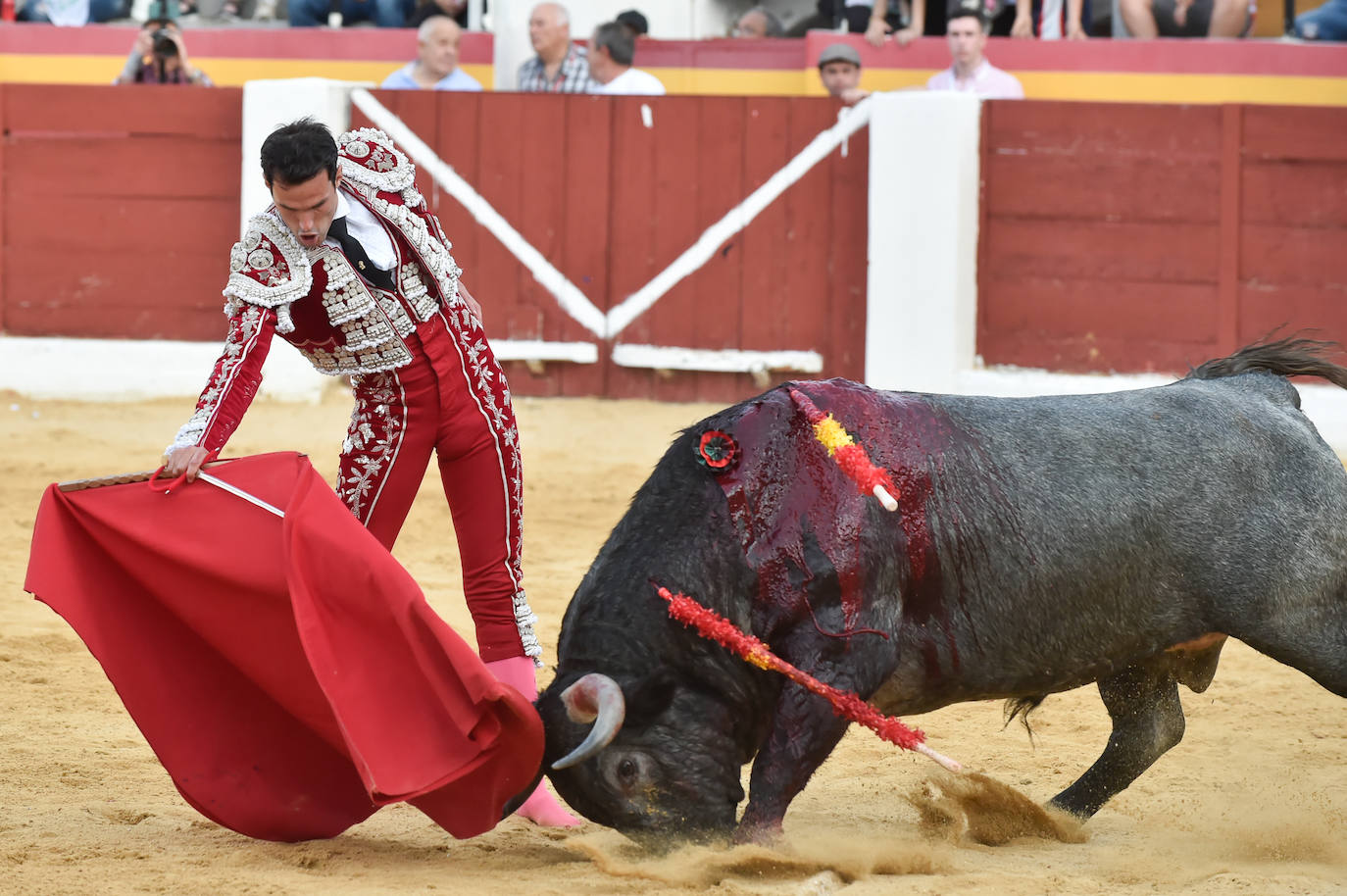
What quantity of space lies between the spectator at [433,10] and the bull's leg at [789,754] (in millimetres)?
6949

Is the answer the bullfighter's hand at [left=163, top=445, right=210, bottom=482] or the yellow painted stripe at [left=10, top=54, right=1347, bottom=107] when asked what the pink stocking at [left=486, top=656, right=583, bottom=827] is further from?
the yellow painted stripe at [left=10, top=54, right=1347, bottom=107]

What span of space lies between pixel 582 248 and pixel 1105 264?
2.30 metres

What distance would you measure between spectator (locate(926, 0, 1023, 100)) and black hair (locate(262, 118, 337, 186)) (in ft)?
17.1

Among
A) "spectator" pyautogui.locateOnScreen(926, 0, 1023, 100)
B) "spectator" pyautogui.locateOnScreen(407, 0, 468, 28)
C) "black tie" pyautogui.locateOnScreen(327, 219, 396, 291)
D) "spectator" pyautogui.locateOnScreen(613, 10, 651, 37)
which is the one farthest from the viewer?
"spectator" pyautogui.locateOnScreen(407, 0, 468, 28)

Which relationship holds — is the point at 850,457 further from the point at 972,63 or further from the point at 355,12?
the point at 355,12

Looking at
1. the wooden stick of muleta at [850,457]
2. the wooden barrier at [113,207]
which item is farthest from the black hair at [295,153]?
the wooden barrier at [113,207]

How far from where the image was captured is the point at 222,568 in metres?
2.86

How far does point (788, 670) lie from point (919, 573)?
29cm

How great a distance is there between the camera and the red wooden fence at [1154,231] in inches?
282

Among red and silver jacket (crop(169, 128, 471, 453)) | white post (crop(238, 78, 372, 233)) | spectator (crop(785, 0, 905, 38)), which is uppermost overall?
spectator (crop(785, 0, 905, 38))

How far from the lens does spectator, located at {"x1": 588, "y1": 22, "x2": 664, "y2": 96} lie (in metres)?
7.95

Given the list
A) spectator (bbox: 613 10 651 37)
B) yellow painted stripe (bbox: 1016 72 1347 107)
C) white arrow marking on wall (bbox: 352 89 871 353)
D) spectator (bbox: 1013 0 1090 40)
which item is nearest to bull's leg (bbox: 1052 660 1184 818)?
white arrow marking on wall (bbox: 352 89 871 353)

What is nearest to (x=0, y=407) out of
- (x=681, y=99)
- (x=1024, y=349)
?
(x=681, y=99)

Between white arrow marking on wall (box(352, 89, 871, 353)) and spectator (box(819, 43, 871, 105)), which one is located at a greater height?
spectator (box(819, 43, 871, 105))
